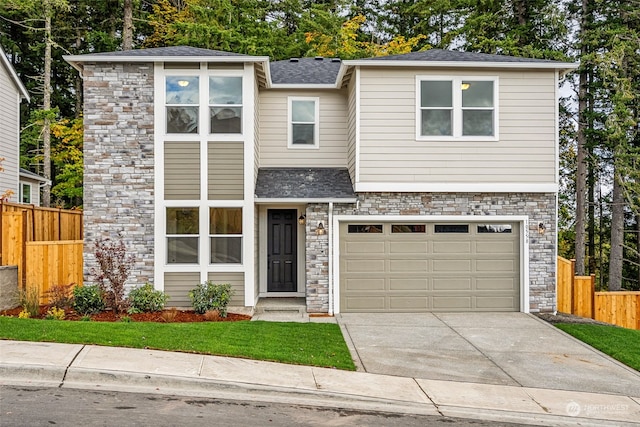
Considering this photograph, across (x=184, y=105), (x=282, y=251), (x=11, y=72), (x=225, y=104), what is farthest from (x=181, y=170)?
(x=11, y=72)

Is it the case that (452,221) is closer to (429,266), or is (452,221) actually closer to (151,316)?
(429,266)

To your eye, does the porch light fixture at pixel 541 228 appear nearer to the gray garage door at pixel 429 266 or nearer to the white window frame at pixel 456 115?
the gray garage door at pixel 429 266

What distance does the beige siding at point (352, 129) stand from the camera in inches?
466

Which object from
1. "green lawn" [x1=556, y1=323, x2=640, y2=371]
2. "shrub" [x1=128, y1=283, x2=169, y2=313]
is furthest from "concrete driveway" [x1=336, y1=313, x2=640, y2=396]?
"shrub" [x1=128, y1=283, x2=169, y2=313]

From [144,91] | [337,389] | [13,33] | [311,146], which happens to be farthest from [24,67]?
[337,389]

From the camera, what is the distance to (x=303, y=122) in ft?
43.0

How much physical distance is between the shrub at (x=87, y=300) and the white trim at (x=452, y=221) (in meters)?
5.15

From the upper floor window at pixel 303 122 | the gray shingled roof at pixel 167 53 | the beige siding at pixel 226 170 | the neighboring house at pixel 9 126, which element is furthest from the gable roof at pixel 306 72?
the neighboring house at pixel 9 126

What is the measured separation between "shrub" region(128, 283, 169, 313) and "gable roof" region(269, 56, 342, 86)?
6.12 meters

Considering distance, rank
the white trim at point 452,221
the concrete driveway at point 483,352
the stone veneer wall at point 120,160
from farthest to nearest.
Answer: the white trim at point 452,221 → the stone veneer wall at point 120,160 → the concrete driveway at point 483,352

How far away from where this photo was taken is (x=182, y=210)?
11.4 meters

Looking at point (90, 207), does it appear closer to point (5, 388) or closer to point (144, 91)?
point (144, 91)

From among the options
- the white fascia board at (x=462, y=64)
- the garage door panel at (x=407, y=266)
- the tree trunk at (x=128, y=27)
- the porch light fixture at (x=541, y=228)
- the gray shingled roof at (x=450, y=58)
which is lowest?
the garage door panel at (x=407, y=266)

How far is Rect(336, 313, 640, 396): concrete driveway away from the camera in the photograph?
7270 millimetres
